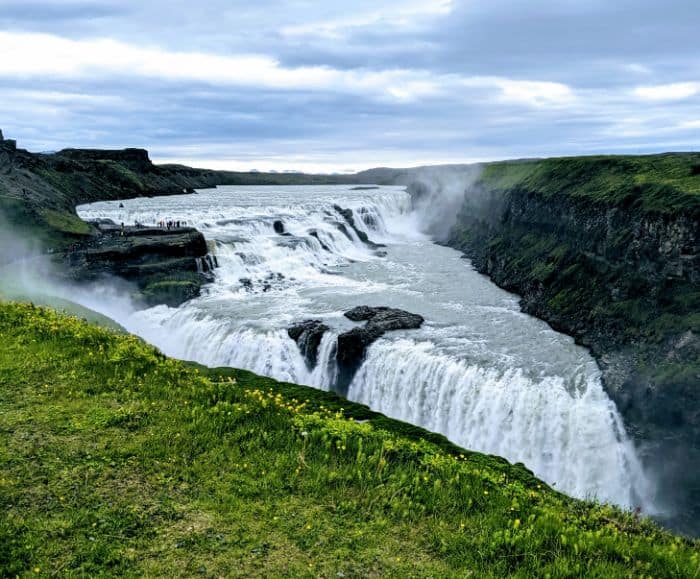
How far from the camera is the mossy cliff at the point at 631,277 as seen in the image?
20.1 meters

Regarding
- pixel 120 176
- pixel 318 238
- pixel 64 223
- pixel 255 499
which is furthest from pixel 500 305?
pixel 120 176

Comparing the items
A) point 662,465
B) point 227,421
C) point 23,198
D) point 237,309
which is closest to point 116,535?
point 227,421

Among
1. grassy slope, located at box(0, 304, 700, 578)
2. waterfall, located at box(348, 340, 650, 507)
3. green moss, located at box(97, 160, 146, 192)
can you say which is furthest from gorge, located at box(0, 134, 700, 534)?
green moss, located at box(97, 160, 146, 192)

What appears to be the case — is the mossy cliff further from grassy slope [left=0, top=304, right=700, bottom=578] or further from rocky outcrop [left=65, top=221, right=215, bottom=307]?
rocky outcrop [left=65, top=221, right=215, bottom=307]

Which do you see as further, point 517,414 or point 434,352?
point 434,352

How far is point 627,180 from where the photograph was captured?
34500 millimetres

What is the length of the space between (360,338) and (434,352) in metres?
3.51

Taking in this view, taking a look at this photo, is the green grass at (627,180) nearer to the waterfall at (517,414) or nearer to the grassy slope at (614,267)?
the grassy slope at (614,267)

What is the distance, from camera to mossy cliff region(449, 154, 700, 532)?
20.1m

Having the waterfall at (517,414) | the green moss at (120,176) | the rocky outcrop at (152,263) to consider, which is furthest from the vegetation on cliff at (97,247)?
the green moss at (120,176)

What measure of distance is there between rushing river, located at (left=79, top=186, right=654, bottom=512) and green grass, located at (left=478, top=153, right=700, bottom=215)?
339 inches

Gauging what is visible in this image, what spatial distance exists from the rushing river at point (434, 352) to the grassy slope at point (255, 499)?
6.73ft

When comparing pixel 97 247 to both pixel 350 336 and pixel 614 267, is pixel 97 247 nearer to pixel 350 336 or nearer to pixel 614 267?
pixel 350 336

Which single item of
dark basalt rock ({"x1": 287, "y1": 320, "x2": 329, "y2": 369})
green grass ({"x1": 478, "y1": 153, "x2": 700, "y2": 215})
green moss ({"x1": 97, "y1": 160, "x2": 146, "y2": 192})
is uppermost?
green moss ({"x1": 97, "y1": 160, "x2": 146, "y2": 192})
